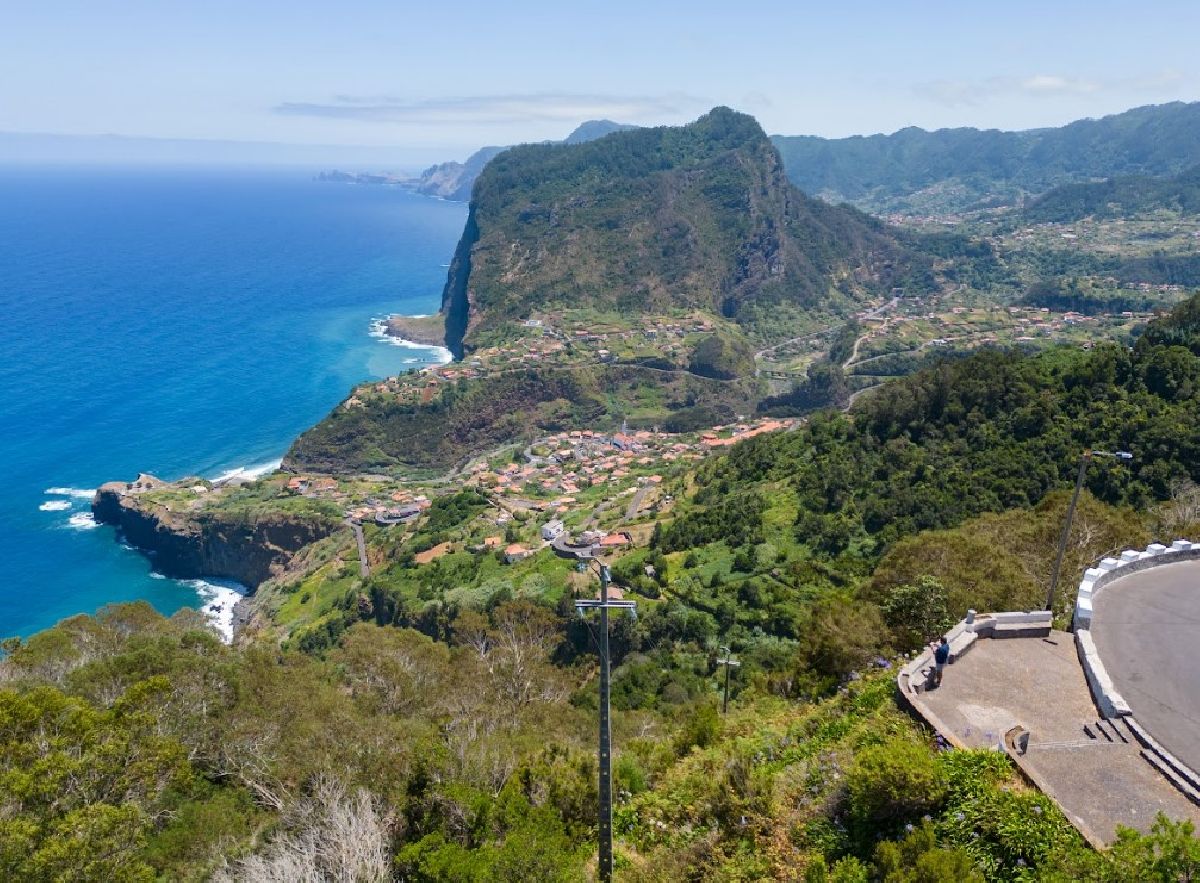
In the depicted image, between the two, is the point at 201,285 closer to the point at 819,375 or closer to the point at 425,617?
the point at 819,375

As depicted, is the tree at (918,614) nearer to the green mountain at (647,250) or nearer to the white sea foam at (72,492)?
the white sea foam at (72,492)

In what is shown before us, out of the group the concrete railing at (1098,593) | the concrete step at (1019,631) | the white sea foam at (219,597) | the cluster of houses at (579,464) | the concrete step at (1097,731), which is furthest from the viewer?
the cluster of houses at (579,464)

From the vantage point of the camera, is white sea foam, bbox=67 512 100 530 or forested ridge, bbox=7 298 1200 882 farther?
white sea foam, bbox=67 512 100 530

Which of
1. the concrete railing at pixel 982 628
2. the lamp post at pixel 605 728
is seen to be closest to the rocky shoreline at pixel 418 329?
the concrete railing at pixel 982 628

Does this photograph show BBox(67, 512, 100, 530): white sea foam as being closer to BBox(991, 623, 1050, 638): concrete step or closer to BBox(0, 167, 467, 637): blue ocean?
BBox(0, 167, 467, 637): blue ocean

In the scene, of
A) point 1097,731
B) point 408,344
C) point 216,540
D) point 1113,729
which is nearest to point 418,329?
Result: point 408,344

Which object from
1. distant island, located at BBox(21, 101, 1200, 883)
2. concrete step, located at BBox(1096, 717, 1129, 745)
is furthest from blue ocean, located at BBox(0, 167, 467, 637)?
concrete step, located at BBox(1096, 717, 1129, 745)

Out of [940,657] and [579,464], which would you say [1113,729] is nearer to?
[940,657]
